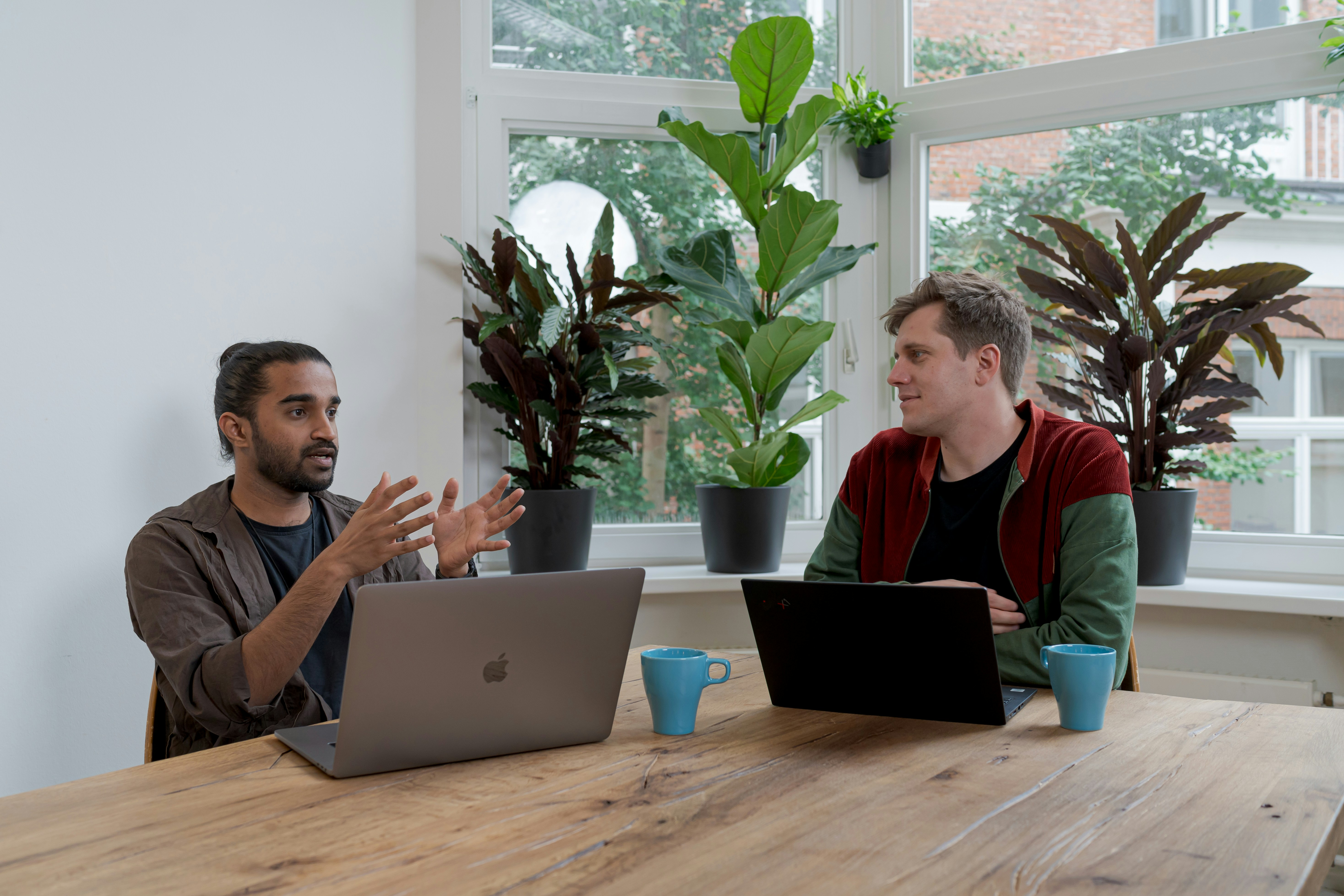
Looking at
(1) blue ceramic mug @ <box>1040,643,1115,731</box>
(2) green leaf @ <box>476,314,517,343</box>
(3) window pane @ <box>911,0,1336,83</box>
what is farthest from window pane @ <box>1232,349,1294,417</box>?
(2) green leaf @ <box>476,314,517,343</box>

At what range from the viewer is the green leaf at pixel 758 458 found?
2732 mm

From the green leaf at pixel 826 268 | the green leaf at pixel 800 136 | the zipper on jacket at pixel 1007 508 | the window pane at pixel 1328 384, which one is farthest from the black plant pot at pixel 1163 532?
the green leaf at pixel 800 136

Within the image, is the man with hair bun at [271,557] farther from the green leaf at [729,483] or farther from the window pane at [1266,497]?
the window pane at [1266,497]

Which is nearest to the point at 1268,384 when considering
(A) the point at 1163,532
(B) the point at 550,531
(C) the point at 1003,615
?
(A) the point at 1163,532

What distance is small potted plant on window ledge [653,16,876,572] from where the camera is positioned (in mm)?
2705

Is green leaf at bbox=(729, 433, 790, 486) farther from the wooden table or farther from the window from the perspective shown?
the wooden table

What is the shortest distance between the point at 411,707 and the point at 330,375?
102cm

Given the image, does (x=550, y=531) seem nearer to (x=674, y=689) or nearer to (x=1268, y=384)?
(x=674, y=689)

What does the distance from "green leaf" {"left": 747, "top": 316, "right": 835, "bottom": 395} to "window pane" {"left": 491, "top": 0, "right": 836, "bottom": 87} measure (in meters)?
0.97

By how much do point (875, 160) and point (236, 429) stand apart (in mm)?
2142

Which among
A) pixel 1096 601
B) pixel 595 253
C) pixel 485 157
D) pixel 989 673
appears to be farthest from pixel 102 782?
pixel 485 157

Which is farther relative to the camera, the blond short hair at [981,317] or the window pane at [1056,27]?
the window pane at [1056,27]

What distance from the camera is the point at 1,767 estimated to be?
1577mm

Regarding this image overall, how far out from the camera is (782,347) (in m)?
2.70
